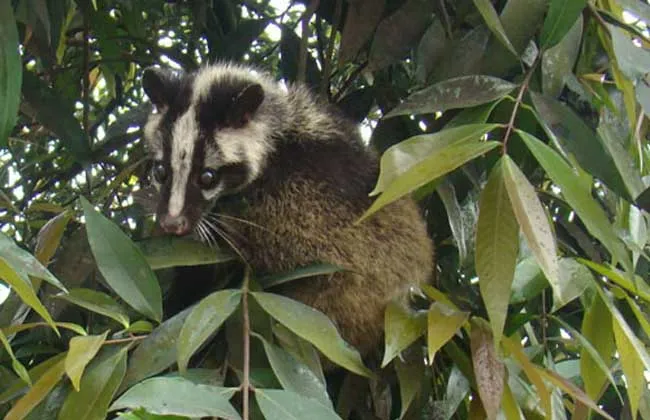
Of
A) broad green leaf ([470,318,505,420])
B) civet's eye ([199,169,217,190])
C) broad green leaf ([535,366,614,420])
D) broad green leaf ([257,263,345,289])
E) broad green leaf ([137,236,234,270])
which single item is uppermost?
civet's eye ([199,169,217,190])

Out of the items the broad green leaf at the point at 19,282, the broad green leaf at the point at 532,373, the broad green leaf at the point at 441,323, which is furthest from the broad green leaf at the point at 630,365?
the broad green leaf at the point at 19,282

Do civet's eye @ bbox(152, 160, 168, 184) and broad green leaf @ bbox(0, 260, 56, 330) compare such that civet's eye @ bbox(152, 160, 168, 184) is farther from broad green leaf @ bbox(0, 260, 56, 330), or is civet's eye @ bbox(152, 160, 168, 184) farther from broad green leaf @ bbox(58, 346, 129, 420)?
broad green leaf @ bbox(0, 260, 56, 330)

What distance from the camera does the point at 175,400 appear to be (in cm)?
123

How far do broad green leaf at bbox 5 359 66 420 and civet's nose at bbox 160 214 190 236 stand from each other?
1.42ft

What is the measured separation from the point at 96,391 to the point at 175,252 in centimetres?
39

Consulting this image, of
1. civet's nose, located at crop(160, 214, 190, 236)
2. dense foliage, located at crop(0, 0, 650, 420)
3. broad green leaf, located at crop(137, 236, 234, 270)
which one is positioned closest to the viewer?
dense foliage, located at crop(0, 0, 650, 420)

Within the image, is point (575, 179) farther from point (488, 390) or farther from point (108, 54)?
point (108, 54)

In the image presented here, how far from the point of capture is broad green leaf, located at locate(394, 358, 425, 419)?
1683 millimetres

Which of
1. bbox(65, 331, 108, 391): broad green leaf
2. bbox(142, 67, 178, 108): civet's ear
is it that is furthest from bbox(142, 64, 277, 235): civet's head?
bbox(65, 331, 108, 391): broad green leaf

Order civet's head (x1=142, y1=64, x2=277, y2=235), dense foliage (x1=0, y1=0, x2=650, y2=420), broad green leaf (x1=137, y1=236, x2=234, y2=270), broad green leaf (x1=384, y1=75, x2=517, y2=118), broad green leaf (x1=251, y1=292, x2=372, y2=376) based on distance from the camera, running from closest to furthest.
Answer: dense foliage (x1=0, y1=0, x2=650, y2=420) < broad green leaf (x1=251, y1=292, x2=372, y2=376) < broad green leaf (x1=384, y1=75, x2=517, y2=118) < broad green leaf (x1=137, y1=236, x2=234, y2=270) < civet's head (x1=142, y1=64, x2=277, y2=235)

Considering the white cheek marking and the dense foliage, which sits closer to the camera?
the dense foliage

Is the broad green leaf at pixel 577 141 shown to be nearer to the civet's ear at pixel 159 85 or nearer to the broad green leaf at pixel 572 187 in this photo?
the broad green leaf at pixel 572 187

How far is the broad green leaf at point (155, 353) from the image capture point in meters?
1.48

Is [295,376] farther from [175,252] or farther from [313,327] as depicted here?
[175,252]
